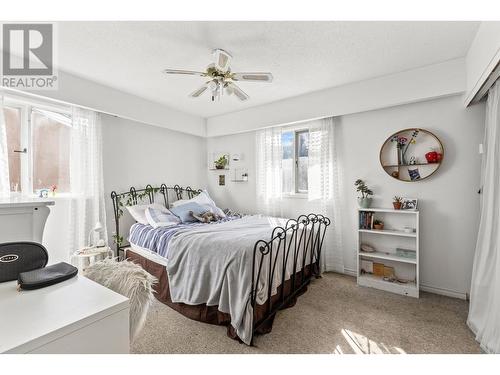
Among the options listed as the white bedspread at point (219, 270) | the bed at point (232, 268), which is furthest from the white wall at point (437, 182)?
the white bedspread at point (219, 270)

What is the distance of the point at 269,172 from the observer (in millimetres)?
4047

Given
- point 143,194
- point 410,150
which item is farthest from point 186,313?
point 410,150

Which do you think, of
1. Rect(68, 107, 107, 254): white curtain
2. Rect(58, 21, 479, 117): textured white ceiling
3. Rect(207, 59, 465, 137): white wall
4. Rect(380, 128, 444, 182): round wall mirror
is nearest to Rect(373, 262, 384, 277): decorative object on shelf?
Rect(380, 128, 444, 182): round wall mirror

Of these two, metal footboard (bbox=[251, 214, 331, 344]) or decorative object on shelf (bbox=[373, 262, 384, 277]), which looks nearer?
metal footboard (bbox=[251, 214, 331, 344])

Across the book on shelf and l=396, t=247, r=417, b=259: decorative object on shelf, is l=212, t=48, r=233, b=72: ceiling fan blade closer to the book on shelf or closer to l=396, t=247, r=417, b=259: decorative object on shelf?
the book on shelf

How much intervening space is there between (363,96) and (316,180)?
1306 mm

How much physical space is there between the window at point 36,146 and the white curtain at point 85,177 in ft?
0.55

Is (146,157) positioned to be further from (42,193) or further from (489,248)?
(489,248)

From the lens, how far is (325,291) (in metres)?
2.90

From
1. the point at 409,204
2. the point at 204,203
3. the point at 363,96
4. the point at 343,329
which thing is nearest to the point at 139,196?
the point at 204,203

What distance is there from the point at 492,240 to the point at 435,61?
1.94 metres

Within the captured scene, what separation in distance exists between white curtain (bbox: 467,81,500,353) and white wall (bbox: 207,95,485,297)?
0.53m

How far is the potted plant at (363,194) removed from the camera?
313 centimetres

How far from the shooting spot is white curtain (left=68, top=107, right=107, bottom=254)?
299 cm
